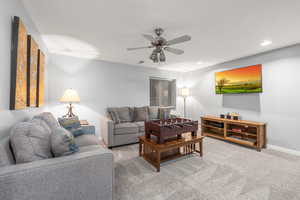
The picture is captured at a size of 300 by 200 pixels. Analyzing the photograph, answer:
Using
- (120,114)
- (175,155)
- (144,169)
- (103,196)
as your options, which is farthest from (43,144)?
(120,114)

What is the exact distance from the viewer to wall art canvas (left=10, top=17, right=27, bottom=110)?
1.37 m

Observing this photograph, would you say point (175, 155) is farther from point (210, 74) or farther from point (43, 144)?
point (210, 74)

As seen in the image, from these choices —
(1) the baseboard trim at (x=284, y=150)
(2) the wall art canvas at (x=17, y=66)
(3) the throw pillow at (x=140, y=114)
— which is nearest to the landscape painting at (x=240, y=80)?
(1) the baseboard trim at (x=284, y=150)

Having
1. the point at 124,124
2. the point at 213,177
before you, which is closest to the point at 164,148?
the point at 213,177

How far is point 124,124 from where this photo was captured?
352 cm

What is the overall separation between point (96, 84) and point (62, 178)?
126 inches

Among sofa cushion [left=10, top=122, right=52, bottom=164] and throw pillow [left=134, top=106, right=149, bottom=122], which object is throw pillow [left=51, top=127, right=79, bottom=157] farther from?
throw pillow [left=134, top=106, right=149, bottom=122]

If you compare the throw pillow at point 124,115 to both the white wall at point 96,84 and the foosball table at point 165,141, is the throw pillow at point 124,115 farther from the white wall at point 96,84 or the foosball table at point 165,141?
the foosball table at point 165,141

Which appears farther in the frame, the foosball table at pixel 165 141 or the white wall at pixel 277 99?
the white wall at pixel 277 99

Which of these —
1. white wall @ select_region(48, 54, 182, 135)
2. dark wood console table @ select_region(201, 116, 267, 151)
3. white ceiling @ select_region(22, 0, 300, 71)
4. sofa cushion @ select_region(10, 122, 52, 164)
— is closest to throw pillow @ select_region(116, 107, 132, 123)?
white wall @ select_region(48, 54, 182, 135)

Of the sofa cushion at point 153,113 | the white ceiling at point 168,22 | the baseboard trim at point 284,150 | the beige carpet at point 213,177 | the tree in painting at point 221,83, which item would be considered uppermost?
the white ceiling at point 168,22

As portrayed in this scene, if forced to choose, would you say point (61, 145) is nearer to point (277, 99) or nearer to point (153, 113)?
point (153, 113)

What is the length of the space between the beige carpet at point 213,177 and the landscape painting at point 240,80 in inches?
64.0

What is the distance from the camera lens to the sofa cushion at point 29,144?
1.06 metres
